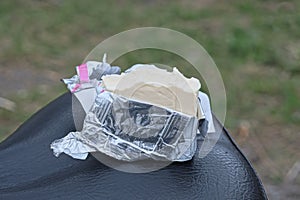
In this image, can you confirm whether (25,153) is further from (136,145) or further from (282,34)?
(282,34)

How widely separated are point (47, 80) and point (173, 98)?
242 centimetres

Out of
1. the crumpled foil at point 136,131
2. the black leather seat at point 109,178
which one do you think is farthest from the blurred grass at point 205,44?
the crumpled foil at point 136,131

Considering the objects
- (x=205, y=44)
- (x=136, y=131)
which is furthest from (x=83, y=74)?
(x=205, y=44)

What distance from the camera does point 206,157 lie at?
1.37m

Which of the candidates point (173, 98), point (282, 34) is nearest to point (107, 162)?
point (173, 98)

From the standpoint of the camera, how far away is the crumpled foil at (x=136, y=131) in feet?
4.16

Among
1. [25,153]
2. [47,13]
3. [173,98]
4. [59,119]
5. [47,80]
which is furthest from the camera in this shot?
[47,13]

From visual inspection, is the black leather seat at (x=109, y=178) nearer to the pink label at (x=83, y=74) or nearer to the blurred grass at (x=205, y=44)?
the pink label at (x=83, y=74)

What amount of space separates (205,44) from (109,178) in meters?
2.75

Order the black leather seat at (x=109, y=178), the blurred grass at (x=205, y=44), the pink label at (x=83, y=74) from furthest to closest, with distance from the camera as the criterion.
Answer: the blurred grass at (x=205, y=44), the pink label at (x=83, y=74), the black leather seat at (x=109, y=178)

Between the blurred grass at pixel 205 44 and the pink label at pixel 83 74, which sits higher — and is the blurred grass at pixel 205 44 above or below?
below

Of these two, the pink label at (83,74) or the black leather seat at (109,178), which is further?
the pink label at (83,74)

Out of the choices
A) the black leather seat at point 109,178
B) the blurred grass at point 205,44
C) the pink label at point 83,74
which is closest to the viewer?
the black leather seat at point 109,178

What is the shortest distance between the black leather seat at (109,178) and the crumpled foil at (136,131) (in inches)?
1.4
